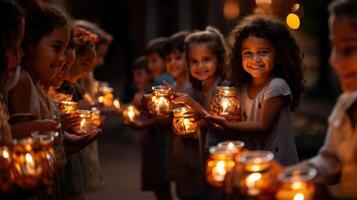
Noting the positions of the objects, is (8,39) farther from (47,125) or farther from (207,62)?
(207,62)

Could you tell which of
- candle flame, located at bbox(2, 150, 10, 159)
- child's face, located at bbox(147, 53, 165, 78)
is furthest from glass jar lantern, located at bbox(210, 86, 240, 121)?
child's face, located at bbox(147, 53, 165, 78)

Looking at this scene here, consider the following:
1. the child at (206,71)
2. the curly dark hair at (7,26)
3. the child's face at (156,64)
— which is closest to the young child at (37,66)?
the curly dark hair at (7,26)

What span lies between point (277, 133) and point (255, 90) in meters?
0.41

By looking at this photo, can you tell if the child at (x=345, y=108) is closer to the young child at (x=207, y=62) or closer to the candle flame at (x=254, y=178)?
the candle flame at (x=254, y=178)

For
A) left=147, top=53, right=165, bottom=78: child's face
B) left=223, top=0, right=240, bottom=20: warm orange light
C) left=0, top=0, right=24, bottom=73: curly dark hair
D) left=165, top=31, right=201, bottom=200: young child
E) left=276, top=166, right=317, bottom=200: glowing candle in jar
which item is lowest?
left=165, top=31, right=201, bottom=200: young child

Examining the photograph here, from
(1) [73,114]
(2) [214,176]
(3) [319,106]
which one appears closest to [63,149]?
(1) [73,114]

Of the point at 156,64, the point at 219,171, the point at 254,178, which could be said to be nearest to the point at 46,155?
the point at 219,171

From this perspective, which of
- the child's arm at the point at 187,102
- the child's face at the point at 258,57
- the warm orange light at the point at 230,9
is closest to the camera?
the child's face at the point at 258,57

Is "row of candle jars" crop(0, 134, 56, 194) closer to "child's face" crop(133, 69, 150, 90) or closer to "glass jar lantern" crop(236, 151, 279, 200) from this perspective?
"glass jar lantern" crop(236, 151, 279, 200)

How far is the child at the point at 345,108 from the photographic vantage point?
266cm

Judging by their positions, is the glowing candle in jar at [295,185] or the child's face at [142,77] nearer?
the glowing candle in jar at [295,185]

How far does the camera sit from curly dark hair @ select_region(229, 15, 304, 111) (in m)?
4.12

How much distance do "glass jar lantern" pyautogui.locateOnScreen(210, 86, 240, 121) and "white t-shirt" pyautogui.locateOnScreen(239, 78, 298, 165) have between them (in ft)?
0.40

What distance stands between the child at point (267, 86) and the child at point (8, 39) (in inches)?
61.0
